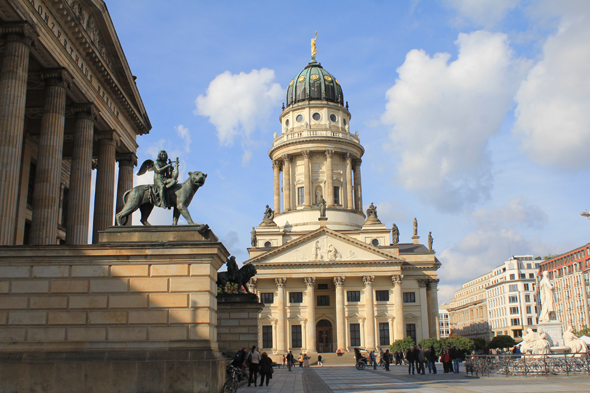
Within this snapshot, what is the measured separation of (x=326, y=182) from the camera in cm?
8725

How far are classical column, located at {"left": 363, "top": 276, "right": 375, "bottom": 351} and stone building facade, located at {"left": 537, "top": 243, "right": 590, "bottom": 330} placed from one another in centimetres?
4599

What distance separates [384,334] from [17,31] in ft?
209

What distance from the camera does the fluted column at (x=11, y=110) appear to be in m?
19.5

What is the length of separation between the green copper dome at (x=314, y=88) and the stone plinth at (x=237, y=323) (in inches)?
2582

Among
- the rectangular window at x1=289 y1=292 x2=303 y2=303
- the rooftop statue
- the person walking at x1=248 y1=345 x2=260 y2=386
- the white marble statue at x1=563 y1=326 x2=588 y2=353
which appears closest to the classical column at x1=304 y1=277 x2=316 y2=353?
the rectangular window at x1=289 y1=292 x2=303 y2=303

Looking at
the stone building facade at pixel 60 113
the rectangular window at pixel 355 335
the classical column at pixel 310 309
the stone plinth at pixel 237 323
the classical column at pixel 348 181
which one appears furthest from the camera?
the classical column at pixel 348 181

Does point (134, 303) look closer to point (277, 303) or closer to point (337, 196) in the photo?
point (277, 303)

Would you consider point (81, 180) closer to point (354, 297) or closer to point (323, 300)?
point (354, 297)

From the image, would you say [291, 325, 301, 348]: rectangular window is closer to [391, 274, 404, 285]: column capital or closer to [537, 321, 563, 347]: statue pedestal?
[391, 274, 404, 285]: column capital

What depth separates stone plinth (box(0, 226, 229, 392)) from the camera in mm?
13922

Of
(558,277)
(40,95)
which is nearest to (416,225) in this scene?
(558,277)

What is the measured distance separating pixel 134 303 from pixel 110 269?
1.15 metres

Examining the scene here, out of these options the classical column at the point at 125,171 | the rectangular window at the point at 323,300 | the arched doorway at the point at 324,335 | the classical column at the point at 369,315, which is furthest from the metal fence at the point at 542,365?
the rectangular window at the point at 323,300

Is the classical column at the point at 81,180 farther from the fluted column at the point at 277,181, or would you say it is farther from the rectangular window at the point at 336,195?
the fluted column at the point at 277,181
